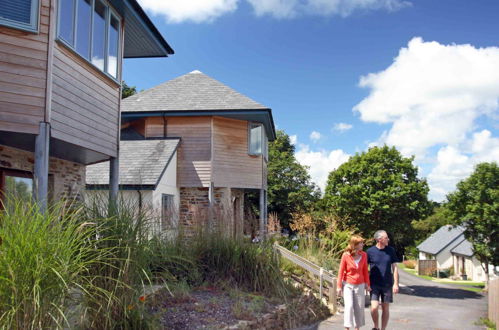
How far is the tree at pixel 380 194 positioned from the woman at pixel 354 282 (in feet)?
41.1

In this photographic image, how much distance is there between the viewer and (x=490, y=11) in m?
11.2

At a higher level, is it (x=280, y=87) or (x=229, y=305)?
(x=280, y=87)

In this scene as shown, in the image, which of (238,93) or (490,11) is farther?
(238,93)

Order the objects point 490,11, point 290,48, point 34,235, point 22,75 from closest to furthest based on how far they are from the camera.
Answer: point 34,235 → point 22,75 → point 490,11 → point 290,48

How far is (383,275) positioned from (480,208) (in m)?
17.0

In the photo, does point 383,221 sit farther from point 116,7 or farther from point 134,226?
point 134,226

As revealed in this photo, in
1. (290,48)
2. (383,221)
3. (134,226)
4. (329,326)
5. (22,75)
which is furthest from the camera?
(383,221)

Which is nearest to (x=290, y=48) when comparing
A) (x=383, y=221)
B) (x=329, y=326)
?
(x=383, y=221)

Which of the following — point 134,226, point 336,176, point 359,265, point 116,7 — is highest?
point 116,7

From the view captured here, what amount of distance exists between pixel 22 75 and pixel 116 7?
10.3ft

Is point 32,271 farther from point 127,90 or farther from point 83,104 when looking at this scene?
point 127,90

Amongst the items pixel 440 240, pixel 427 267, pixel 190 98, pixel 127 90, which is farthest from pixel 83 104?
pixel 440 240

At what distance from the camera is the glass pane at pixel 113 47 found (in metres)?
8.99

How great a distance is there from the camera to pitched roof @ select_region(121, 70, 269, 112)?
55.7 feet
